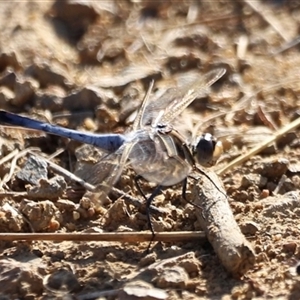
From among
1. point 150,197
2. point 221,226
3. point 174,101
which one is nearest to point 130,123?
A: point 174,101

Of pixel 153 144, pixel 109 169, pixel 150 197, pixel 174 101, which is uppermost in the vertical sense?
pixel 174 101

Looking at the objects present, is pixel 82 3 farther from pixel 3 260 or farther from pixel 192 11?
pixel 3 260

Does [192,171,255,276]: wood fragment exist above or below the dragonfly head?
below

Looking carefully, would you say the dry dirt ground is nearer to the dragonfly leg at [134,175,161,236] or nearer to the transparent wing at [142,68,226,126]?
the dragonfly leg at [134,175,161,236]

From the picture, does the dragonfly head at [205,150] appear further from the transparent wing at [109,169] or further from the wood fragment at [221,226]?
the transparent wing at [109,169]

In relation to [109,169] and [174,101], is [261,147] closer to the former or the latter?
[174,101]

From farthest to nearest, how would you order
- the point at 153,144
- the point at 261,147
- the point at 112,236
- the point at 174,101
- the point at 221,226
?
the point at 174,101 < the point at 261,147 < the point at 153,144 < the point at 112,236 < the point at 221,226

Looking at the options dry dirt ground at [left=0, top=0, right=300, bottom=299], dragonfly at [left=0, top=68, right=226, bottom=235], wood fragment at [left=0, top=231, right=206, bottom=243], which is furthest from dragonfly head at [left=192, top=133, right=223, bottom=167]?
wood fragment at [left=0, top=231, right=206, bottom=243]
